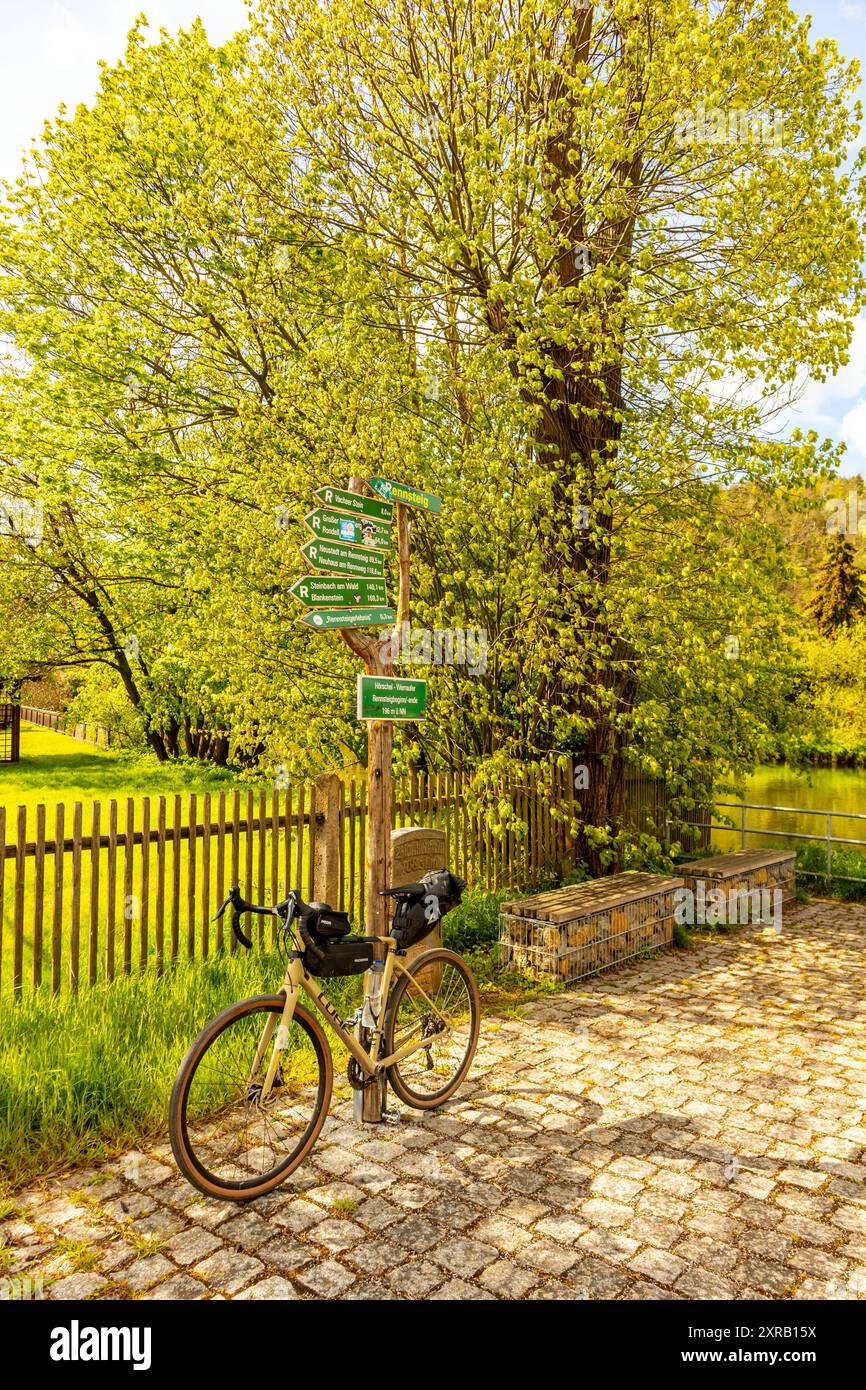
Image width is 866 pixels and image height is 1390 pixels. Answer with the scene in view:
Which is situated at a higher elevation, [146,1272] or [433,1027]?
[433,1027]

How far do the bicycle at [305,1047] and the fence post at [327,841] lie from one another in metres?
1.67

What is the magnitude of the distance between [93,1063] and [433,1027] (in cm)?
181

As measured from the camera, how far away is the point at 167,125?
1334cm

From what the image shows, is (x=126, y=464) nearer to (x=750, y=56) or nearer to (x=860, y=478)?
(x=750, y=56)

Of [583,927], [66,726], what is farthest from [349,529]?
[66,726]

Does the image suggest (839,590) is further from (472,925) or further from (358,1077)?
(358,1077)

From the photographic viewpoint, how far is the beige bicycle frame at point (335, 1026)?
3783 millimetres

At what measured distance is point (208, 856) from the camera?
262 inches

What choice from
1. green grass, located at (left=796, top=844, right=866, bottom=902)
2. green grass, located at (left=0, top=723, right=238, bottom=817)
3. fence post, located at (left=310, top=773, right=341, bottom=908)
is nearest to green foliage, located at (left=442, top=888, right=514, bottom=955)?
fence post, located at (left=310, top=773, right=341, bottom=908)

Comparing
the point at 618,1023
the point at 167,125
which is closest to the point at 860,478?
the point at 167,125

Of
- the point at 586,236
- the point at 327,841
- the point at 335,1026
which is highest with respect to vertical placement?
the point at 586,236

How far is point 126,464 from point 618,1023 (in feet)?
39.5

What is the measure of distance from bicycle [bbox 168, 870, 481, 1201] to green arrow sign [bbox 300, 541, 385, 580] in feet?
5.36

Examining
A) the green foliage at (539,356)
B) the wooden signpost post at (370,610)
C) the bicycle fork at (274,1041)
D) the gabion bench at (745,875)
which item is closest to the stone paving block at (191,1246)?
the bicycle fork at (274,1041)
